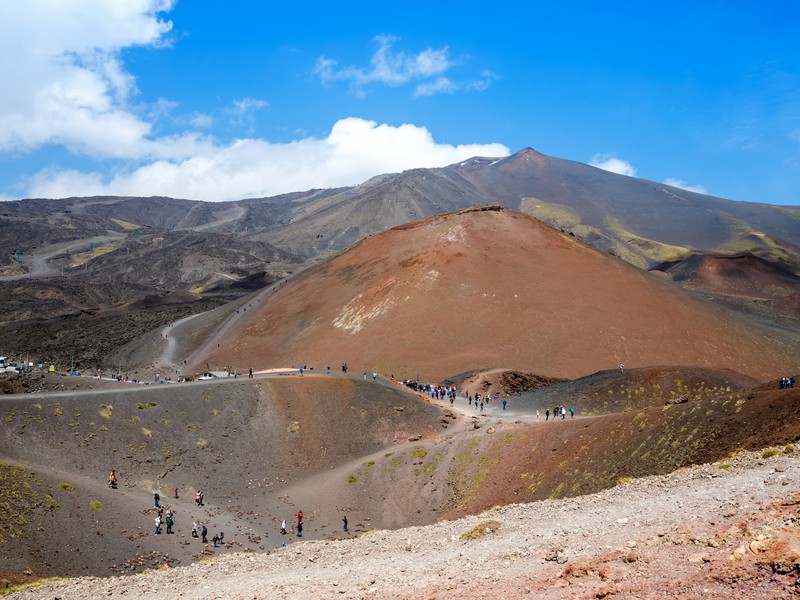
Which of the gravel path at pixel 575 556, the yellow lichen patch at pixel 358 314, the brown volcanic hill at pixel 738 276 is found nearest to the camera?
the gravel path at pixel 575 556

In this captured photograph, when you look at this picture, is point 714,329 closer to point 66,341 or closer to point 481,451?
point 481,451

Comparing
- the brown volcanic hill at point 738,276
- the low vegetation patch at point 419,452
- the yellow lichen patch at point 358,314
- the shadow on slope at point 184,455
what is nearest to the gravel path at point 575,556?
the shadow on slope at point 184,455

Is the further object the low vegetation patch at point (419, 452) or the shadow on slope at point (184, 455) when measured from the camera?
the low vegetation patch at point (419, 452)

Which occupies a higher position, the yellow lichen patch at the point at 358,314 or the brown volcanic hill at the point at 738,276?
the brown volcanic hill at the point at 738,276

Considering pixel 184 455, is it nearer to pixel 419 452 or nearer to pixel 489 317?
pixel 419 452

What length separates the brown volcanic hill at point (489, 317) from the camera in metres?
67.2

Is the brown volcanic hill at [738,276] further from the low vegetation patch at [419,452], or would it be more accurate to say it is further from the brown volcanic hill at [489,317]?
the low vegetation patch at [419,452]

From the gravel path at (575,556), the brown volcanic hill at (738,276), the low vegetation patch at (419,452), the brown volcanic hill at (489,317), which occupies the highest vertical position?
the brown volcanic hill at (738,276)

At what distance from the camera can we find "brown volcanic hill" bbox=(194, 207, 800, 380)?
67.2 metres

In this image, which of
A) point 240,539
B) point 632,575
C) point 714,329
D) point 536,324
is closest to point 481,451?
point 240,539

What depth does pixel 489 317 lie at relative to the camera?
239 ft

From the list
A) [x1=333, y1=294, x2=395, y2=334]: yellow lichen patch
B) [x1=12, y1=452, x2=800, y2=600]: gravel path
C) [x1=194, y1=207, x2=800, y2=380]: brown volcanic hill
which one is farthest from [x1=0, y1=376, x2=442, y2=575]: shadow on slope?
[x1=333, y1=294, x2=395, y2=334]: yellow lichen patch

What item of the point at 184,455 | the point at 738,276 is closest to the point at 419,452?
the point at 184,455

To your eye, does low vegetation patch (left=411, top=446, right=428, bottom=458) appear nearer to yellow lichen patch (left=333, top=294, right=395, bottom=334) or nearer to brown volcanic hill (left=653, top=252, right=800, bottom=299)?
yellow lichen patch (left=333, top=294, right=395, bottom=334)
